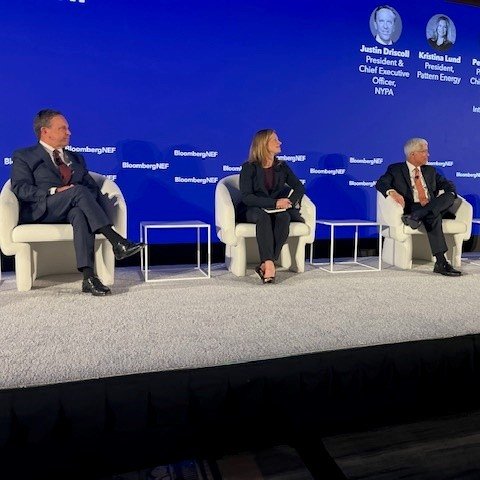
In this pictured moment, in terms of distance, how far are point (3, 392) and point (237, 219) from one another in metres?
2.41

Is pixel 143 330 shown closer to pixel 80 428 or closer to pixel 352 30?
pixel 80 428

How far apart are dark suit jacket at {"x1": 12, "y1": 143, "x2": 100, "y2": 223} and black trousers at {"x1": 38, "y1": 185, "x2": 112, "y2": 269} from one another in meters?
0.08

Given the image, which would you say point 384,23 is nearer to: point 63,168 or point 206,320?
point 63,168

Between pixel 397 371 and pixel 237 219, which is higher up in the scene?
pixel 237 219

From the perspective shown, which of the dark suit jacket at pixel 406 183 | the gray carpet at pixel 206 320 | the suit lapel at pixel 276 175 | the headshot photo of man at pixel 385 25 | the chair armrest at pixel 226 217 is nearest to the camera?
the gray carpet at pixel 206 320

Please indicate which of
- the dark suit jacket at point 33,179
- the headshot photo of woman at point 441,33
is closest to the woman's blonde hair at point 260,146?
the dark suit jacket at point 33,179

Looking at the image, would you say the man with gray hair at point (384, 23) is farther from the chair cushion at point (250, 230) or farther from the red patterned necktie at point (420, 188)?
the chair cushion at point (250, 230)

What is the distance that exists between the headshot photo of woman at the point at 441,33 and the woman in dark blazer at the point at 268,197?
2.44 m

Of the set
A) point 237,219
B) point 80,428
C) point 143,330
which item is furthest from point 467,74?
point 80,428

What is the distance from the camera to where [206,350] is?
1811 mm

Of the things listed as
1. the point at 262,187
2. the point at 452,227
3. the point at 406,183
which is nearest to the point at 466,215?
the point at 452,227

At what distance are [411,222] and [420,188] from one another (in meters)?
0.45

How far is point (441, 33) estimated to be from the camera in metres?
4.85

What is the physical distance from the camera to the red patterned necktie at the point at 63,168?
3172 mm
